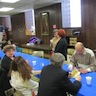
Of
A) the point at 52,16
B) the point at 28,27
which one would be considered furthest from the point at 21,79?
the point at 28,27

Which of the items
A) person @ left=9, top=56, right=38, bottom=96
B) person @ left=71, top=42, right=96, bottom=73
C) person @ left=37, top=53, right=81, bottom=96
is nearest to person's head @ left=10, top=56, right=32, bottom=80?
person @ left=9, top=56, right=38, bottom=96

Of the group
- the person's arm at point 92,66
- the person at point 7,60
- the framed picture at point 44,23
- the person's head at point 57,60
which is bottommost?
the person's arm at point 92,66

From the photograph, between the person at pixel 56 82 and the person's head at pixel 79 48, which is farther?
the person's head at pixel 79 48

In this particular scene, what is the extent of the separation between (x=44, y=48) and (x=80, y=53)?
365 cm

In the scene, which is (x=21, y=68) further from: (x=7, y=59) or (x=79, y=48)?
(x=79, y=48)

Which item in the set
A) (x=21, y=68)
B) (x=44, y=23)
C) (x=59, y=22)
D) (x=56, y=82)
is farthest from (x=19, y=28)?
(x=56, y=82)

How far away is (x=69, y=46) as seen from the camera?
20.7 feet

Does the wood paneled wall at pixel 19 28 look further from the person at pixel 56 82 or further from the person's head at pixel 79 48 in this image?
the person at pixel 56 82

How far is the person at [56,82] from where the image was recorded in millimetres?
1837

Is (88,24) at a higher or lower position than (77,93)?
higher

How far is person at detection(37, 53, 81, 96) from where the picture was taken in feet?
6.03

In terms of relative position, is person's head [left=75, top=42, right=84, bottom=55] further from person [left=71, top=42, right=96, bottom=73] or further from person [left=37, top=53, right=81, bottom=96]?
person [left=37, top=53, right=81, bottom=96]

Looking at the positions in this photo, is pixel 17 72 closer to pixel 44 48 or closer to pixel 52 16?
pixel 44 48

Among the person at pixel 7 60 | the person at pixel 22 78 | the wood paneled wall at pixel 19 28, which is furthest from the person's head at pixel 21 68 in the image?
the wood paneled wall at pixel 19 28
